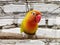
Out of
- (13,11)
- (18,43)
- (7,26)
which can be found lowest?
(18,43)

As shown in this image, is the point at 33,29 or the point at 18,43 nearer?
the point at 33,29

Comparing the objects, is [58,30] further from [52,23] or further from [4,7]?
[4,7]

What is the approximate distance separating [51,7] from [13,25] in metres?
0.34

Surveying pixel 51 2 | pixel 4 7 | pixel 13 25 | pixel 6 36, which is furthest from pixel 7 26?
pixel 6 36

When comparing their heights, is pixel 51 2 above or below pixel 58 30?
above

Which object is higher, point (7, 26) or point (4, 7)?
point (4, 7)

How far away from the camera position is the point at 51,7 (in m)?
1.56

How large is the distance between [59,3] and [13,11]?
14.9 inches

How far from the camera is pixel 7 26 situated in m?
1.55

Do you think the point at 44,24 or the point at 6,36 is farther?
the point at 44,24

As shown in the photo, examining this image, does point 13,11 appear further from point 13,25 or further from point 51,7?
point 51,7

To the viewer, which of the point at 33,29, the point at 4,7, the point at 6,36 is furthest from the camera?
the point at 4,7

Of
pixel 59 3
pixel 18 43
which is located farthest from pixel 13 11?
pixel 59 3

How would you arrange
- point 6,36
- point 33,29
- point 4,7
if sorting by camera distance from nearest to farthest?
point 6,36 < point 33,29 < point 4,7
